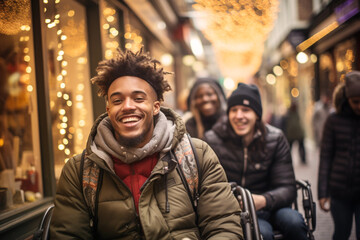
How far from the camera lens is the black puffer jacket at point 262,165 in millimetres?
3062

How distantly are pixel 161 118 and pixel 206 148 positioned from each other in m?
0.41

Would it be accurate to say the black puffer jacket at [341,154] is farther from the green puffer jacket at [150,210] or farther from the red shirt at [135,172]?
the red shirt at [135,172]

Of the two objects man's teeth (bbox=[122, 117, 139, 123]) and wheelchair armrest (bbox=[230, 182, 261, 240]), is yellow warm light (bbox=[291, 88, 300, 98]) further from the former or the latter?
man's teeth (bbox=[122, 117, 139, 123])

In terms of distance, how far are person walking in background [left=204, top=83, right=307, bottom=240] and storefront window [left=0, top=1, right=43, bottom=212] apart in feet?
6.61

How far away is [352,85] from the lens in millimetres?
3211

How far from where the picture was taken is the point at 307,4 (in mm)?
12586

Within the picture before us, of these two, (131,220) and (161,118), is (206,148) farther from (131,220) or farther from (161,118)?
(131,220)

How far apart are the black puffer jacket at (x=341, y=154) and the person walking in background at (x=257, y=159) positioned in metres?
0.53

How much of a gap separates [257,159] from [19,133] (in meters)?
3.33

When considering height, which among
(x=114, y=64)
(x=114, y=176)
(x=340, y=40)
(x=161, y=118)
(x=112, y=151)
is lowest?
(x=114, y=176)

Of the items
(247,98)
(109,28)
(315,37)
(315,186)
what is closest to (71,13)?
(109,28)

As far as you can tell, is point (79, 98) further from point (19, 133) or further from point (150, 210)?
point (150, 210)

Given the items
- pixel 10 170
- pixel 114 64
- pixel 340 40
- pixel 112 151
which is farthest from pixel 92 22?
pixel 340 40

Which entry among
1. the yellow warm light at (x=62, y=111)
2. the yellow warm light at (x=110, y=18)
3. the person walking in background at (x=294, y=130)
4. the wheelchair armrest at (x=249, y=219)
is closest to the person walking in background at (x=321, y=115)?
the person walking in background at (x=294, y=130)
